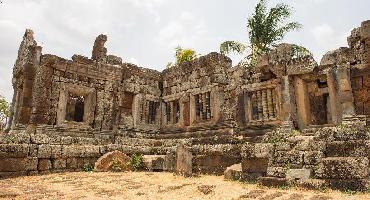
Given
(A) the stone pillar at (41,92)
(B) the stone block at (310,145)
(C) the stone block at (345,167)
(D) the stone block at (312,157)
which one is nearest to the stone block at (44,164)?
(A) the stone pillar at (41,92)

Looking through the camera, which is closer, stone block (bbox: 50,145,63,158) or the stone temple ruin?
the stone temple ruin

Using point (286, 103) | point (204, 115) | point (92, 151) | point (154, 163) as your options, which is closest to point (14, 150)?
point (92, 151)

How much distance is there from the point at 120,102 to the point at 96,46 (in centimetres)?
324

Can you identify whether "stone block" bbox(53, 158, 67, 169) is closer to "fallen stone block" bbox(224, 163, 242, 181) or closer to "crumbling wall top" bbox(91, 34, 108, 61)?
"fallen stone block" bbox(224, 163, 242, 181)

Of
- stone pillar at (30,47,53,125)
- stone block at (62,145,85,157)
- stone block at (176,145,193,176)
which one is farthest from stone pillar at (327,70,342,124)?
stone pillar at (30,47,53,125)

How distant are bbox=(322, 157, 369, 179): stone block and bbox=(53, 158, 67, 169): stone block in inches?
283

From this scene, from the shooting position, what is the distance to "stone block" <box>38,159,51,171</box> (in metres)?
7.94

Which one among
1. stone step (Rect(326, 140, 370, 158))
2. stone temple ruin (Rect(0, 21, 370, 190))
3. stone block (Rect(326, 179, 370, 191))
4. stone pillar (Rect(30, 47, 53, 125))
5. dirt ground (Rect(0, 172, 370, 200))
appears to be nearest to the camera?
dirt ground (Rect(0, 172, 370, 200))

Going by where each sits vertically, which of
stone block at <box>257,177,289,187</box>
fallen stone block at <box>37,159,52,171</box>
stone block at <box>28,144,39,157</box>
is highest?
stone block at <box>28,144,39,157</box>

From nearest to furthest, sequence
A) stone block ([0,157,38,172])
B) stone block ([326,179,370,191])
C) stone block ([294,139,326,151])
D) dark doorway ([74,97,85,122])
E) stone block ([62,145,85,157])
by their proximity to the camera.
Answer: stone block ([326,179,370,191]) < stone block ([294,139,326,151]) < stone block ([0,157,38,172]) < stone block ([62,145,85,157]) < dark doorway ([74,97,85,122])

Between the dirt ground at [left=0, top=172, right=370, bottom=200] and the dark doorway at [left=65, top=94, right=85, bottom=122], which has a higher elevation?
the dark doorway at [left=65, top=94, right=85, bottom=122]

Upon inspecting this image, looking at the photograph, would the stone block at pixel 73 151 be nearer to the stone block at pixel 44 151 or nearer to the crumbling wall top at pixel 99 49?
the stone block at pixel 44 151

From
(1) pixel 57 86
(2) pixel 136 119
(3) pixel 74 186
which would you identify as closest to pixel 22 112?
(1) pixel 57 86

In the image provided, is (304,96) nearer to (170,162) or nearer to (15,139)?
(170,162)
